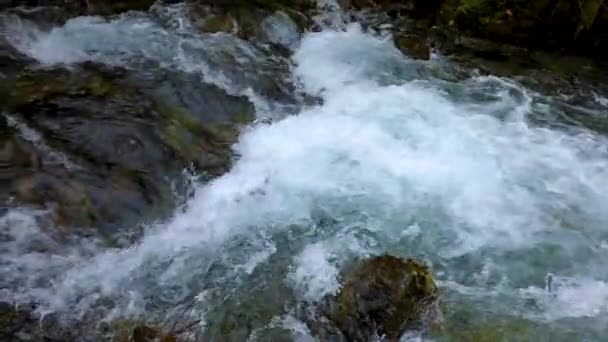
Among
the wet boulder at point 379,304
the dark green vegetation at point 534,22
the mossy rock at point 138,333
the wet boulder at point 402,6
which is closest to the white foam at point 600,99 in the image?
the dark green vegetation at point 534,22

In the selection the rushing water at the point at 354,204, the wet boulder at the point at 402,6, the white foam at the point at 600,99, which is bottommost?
the rushing water at the point at 354,204

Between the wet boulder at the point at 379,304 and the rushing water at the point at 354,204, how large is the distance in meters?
0.17

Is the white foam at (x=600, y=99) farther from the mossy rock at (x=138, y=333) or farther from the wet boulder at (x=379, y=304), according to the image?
the mossy rock at (x=138, y=333)

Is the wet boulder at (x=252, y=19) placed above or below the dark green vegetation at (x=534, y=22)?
below

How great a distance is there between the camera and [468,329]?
4891 mm

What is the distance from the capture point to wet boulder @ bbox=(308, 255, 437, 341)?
186 inches

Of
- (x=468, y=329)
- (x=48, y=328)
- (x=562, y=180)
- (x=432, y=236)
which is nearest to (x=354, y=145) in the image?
(x=432, y=236)

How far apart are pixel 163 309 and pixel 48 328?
30.3 inches

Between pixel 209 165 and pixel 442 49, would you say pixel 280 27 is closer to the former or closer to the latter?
pixel 442 49

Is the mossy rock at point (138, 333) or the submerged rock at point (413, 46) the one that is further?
the submerged rock at point (413, 46)

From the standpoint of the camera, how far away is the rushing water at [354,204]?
5059mm

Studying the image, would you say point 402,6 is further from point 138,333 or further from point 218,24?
point 138,333

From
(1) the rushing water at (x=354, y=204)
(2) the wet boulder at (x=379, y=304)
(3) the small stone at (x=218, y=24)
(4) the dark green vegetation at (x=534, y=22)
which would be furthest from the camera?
(3) the small stone at (x=218, y=24)

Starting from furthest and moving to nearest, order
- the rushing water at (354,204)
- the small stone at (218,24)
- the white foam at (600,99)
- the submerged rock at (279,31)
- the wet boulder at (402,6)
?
the wet boulder at (402,6) < the submerged rock at (279,31) < the small stone at (218,24) < the white foam at (600,99) < the rushing water at (354,204)
